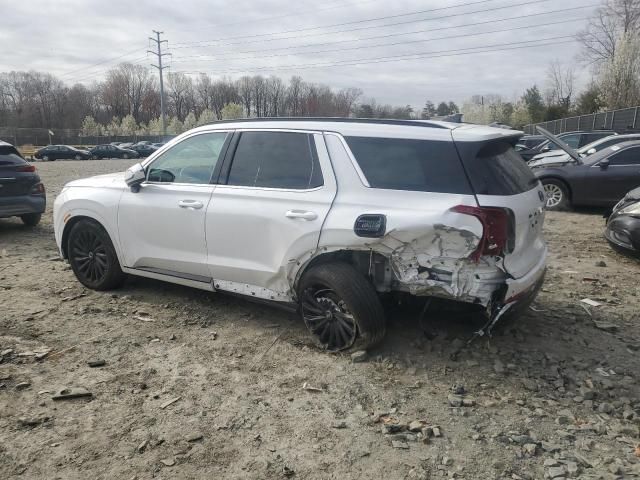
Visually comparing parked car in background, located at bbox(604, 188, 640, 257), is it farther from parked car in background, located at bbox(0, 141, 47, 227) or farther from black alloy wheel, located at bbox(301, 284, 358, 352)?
parked car in background, located at bbox(0, 141, 47, 227)

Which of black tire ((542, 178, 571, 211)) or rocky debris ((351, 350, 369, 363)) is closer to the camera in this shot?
rocky debris ((351, 350, 369, 363))

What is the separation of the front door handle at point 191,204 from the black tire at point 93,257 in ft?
3.68

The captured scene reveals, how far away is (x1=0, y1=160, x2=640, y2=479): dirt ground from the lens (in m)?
2.79

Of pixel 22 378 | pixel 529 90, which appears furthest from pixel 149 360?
pixel 529 90

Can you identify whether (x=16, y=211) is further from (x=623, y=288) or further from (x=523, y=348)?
(x=623, y=288)

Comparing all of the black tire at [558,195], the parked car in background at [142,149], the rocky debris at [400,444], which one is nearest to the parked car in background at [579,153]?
the black tire at [558,195]

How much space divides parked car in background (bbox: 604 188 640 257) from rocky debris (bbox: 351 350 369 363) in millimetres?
4329

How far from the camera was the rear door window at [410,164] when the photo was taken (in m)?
3.58

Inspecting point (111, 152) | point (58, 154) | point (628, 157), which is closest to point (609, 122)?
point (628, 157)

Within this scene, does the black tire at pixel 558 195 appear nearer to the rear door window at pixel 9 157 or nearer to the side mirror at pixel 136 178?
the side mirror at pixel 136 178

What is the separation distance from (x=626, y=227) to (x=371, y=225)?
4.45 meters

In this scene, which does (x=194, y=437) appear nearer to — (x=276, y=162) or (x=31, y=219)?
(x=276, y=162)

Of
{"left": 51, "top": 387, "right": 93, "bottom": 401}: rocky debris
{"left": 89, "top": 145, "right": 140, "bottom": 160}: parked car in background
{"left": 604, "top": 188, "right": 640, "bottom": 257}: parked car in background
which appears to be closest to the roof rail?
{"left": 51, "top": 387, "right": 93, "bottom": 401}: rocky debris

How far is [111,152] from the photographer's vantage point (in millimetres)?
52875
